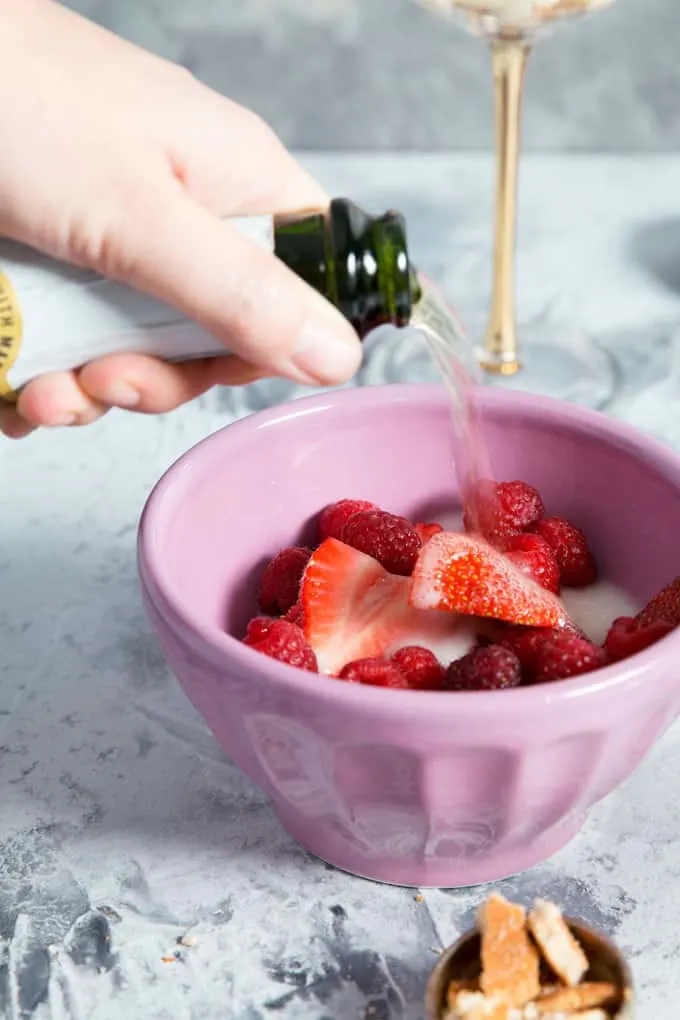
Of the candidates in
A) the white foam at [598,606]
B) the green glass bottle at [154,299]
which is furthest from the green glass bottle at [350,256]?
the white foam at [598,606]

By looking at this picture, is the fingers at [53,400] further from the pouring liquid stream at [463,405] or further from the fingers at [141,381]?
the pouring liquid stream at [463,405]

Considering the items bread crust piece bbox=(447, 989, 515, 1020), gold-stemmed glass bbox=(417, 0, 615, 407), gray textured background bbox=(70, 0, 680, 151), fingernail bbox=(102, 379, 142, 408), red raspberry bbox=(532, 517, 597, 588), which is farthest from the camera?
gray textured background bbox=(70, 0, 680, 151)

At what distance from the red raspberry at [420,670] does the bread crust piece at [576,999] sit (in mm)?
156

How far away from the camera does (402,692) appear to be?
570 millimetres

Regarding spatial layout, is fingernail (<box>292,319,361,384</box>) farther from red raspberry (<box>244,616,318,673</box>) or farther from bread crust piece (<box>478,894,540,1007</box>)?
bread crust piece (<box>478,894,540,1007</box>)

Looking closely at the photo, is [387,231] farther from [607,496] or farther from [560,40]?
[560,40]

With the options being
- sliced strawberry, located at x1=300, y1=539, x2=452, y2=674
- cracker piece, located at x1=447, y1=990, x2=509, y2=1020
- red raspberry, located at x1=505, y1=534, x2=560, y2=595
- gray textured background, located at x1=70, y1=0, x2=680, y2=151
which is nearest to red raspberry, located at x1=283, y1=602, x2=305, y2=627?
sliced strawberry, located at x1=300, y1=539, x2=452, y2=674

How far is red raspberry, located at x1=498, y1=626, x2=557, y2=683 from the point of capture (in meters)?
0.67

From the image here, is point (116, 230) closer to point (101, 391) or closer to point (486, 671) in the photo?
point (101, 391)

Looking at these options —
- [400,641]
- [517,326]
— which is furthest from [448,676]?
[517,326]

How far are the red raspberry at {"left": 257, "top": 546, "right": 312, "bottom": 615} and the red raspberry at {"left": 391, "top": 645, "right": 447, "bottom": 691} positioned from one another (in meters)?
0.09

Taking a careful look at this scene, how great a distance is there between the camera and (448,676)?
2.16 feet

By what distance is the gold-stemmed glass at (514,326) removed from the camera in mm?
1114

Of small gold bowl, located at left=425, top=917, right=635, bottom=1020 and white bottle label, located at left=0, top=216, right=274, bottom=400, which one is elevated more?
white bottle label, located at left=0, top=216, right=274, bottom=400
